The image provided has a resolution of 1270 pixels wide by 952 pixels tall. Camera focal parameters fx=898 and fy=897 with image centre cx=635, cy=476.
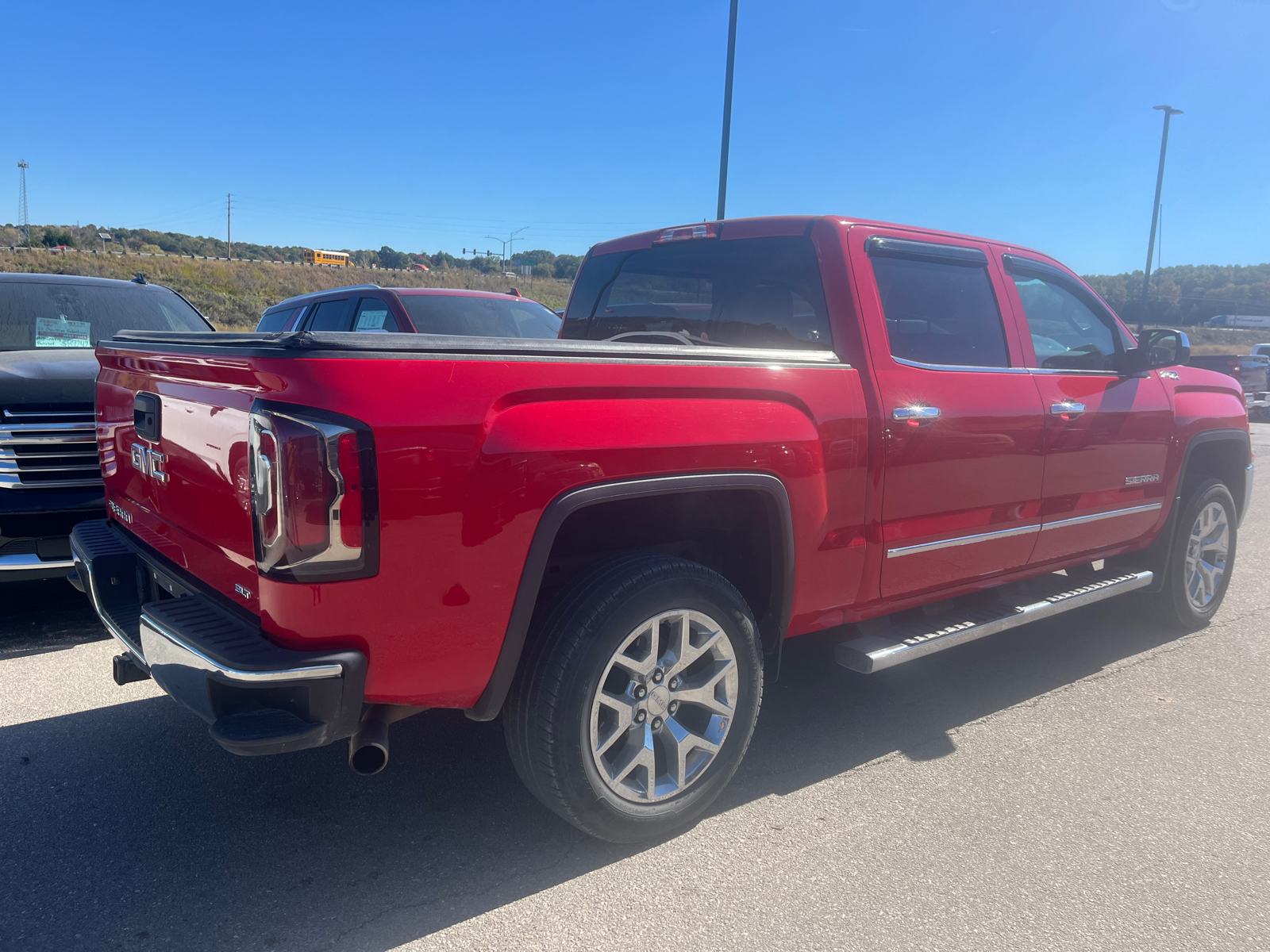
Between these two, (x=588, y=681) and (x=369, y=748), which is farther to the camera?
(x=588, y=681)

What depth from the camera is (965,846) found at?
2861 millimetres

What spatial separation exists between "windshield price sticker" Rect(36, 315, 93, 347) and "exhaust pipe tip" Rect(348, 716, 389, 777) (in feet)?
15.2

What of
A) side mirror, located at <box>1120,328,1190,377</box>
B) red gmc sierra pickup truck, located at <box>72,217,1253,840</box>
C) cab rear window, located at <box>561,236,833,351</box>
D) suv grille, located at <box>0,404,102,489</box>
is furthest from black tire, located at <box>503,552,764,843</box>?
suv grille, located at <box>0,404,102,489</box>

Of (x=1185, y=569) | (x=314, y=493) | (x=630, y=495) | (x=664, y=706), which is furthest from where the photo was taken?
(x=1185, y=569)

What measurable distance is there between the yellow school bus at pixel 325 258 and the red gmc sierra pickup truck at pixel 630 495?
68769 mm

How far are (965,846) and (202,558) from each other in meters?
2.50

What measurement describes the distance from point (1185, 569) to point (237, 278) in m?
47.4

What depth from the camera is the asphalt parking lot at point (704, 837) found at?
95.4 inches

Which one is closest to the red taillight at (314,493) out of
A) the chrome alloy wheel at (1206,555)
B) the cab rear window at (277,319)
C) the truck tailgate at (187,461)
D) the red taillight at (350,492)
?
the red taillight at (350,492)

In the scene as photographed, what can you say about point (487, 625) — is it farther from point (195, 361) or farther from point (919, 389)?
point (919, 389)

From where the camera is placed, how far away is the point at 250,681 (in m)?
2.09

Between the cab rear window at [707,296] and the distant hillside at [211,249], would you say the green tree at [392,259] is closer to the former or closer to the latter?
the distant hillside at [211,249]

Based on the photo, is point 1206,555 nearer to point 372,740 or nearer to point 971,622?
point 971,622

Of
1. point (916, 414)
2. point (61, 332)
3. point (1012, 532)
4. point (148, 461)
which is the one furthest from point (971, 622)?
point (61, 332)
